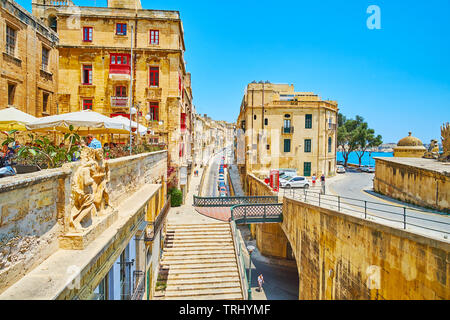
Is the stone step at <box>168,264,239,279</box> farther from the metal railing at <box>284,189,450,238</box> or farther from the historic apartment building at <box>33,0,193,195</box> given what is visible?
the historic apartment building at <box>33,0,193,195</box>

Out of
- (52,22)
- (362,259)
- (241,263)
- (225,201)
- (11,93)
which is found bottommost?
(241,263)

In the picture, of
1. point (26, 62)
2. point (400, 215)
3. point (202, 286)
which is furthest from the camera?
point (26, 62)

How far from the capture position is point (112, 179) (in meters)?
6.71

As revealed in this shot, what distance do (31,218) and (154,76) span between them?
1803 cm

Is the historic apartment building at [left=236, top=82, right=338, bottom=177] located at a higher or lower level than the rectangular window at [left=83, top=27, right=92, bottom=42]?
lower

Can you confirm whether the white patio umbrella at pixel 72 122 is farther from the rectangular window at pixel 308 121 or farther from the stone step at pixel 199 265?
the rectangular window at pixel 308 121

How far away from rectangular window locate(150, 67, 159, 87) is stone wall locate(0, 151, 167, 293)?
1648 centimetres

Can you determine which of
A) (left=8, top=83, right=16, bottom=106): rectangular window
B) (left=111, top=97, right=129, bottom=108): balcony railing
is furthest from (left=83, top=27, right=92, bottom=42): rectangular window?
(left=8, top=83, right=16, bottom=106): rectangular window

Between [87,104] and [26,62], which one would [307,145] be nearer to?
[87,104]

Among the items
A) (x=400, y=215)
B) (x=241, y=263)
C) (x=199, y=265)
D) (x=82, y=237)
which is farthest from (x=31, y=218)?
(x=400, y=215)

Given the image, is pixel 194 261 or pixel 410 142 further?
pixel 410 142

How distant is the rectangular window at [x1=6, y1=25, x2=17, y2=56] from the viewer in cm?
1491

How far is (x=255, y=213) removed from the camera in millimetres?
17000
